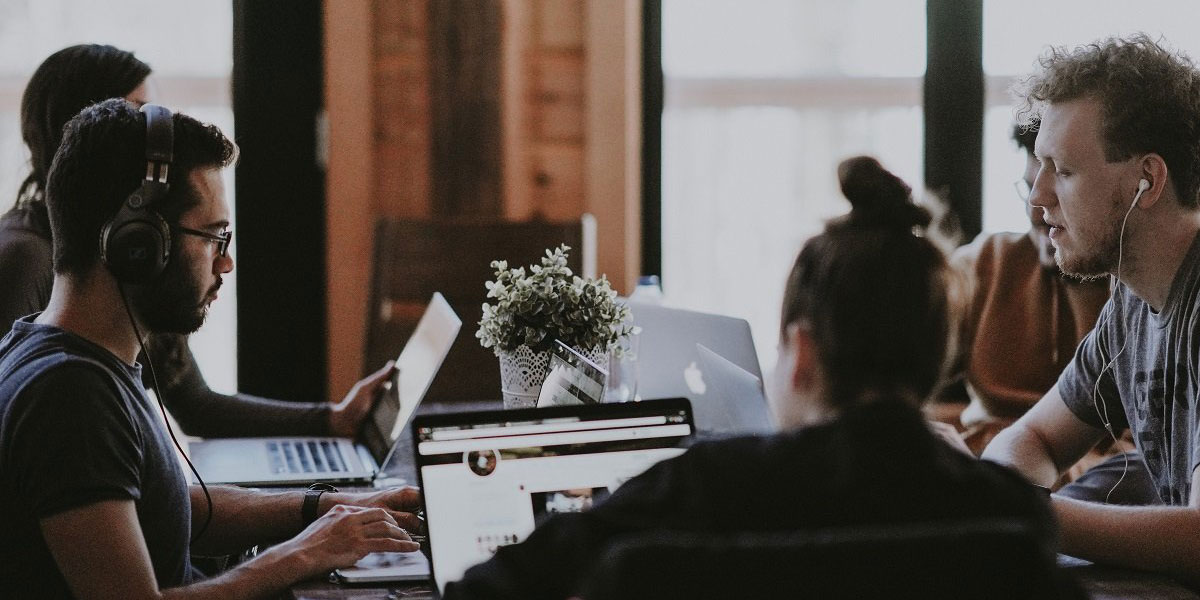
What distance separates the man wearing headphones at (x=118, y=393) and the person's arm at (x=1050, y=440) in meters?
0.94

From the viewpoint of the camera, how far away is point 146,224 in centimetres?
134

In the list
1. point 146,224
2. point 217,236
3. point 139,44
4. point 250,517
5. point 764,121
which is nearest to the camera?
point 146,224

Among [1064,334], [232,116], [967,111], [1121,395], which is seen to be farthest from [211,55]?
[1121,395]

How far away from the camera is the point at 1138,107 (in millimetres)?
1621

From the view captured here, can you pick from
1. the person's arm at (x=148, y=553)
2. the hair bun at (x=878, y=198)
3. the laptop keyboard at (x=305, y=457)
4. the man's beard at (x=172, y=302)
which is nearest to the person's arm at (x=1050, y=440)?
the hair bun at (x=878, y=198)

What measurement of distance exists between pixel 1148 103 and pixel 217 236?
4.30ft

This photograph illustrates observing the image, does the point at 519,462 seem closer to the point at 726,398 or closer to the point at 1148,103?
the point at 726,398

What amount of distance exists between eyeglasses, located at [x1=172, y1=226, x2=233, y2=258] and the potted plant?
425 millimetres

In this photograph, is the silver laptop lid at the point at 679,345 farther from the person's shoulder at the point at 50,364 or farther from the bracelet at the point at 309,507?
the person's shoulder at the point at 50,364

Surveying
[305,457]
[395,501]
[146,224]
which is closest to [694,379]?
[395,501]

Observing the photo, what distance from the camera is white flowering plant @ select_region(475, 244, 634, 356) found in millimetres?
1746

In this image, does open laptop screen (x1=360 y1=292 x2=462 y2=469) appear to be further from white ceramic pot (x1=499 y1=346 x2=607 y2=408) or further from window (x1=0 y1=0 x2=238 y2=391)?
window (x1=0 y1=0 x2=238 y2=391)

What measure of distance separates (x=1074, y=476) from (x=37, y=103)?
213 cm

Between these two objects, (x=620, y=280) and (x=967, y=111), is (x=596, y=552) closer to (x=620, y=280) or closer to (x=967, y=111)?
(x=620, y=280)
